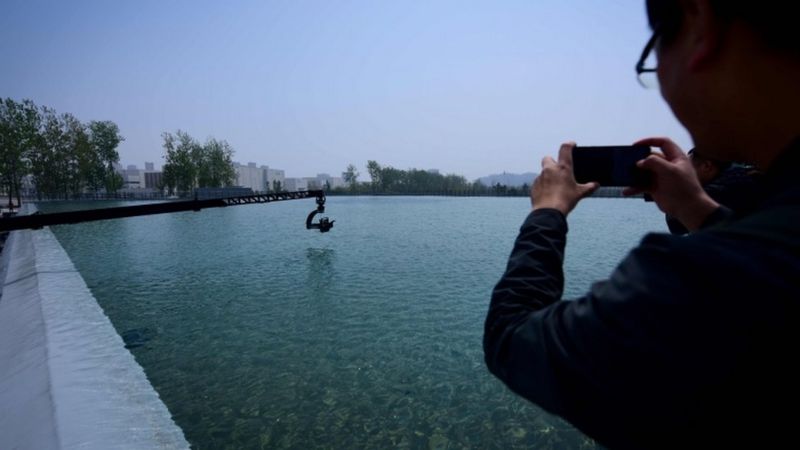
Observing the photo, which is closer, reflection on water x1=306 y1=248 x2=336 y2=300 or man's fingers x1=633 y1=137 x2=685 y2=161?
man's fingers x1=633 y1=137 x2=685 y2=161

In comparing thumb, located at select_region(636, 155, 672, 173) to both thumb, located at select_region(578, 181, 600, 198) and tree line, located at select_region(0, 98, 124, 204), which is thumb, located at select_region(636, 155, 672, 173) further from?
tree line, located at select_region(0, 98, 124, 204)

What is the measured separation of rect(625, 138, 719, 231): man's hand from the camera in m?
1.70

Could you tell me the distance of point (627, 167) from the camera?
1779mm

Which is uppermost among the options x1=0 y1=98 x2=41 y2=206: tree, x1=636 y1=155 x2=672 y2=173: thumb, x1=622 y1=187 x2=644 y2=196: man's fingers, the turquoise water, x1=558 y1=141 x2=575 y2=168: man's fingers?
x1=0 y1=98 x2=41 y2=206: tree

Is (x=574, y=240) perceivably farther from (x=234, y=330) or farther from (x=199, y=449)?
(x=199, y=449)

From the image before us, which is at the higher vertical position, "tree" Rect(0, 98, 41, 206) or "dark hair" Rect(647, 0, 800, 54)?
"tree" Rect(0, 98, 41, 206)

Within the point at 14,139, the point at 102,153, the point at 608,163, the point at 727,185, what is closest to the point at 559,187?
the point at 608,163

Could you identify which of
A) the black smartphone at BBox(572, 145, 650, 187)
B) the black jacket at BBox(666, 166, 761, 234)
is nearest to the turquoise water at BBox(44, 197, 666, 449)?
the black jacket at BBox(666, 166, 761, 234)

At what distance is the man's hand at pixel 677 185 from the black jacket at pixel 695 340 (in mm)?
943

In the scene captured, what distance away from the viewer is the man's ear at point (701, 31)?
0.92 m

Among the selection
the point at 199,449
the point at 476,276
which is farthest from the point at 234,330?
the point at 476,276

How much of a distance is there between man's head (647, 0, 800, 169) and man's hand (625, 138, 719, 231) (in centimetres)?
70

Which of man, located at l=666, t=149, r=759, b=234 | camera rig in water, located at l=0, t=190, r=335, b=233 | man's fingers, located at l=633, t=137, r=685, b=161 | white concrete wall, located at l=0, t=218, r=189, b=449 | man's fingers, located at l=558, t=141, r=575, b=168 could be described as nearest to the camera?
man's fingers, located at l=558, t=141, r=575, b=168

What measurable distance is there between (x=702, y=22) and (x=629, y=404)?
0.90 m
